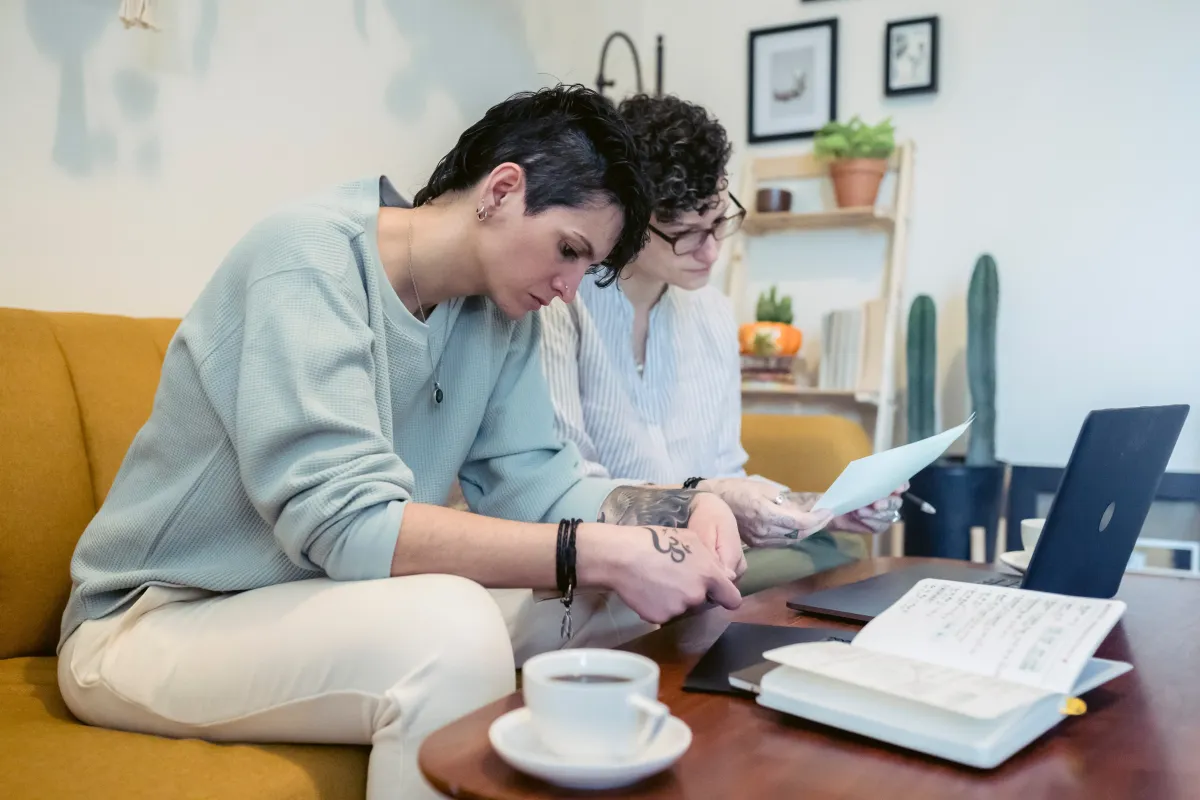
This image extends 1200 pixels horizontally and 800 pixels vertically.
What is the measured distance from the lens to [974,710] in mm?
590

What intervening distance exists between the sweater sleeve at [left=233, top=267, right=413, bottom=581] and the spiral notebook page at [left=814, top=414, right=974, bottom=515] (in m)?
0.45

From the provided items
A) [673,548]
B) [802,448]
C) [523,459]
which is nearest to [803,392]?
[802,448]

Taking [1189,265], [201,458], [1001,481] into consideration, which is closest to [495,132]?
[201,458]

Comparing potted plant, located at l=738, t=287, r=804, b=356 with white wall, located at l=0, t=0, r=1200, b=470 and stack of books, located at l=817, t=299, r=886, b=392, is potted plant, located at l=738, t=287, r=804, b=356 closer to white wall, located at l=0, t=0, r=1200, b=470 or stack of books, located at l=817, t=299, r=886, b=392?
stack of books, located at l=817, t=299, r=886, b=392

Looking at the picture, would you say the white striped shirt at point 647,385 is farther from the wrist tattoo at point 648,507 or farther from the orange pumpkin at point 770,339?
the orange pumpkin at point 770,339

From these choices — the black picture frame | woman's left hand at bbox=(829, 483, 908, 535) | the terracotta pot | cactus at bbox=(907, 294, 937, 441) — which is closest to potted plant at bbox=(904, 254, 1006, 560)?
cactus at bbox=(907, 294, 937, 441)

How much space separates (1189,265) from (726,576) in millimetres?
2150

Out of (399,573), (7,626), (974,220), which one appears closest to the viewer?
(399,573)

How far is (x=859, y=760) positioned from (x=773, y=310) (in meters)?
2.20

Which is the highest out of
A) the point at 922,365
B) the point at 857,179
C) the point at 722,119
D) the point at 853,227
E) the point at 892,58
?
the point at 892,58

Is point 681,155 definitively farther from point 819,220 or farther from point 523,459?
point 819,220

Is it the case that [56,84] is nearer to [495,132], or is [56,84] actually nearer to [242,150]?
[242,150]

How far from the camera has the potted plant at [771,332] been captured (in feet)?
8.83

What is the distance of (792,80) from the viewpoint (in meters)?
2.98
